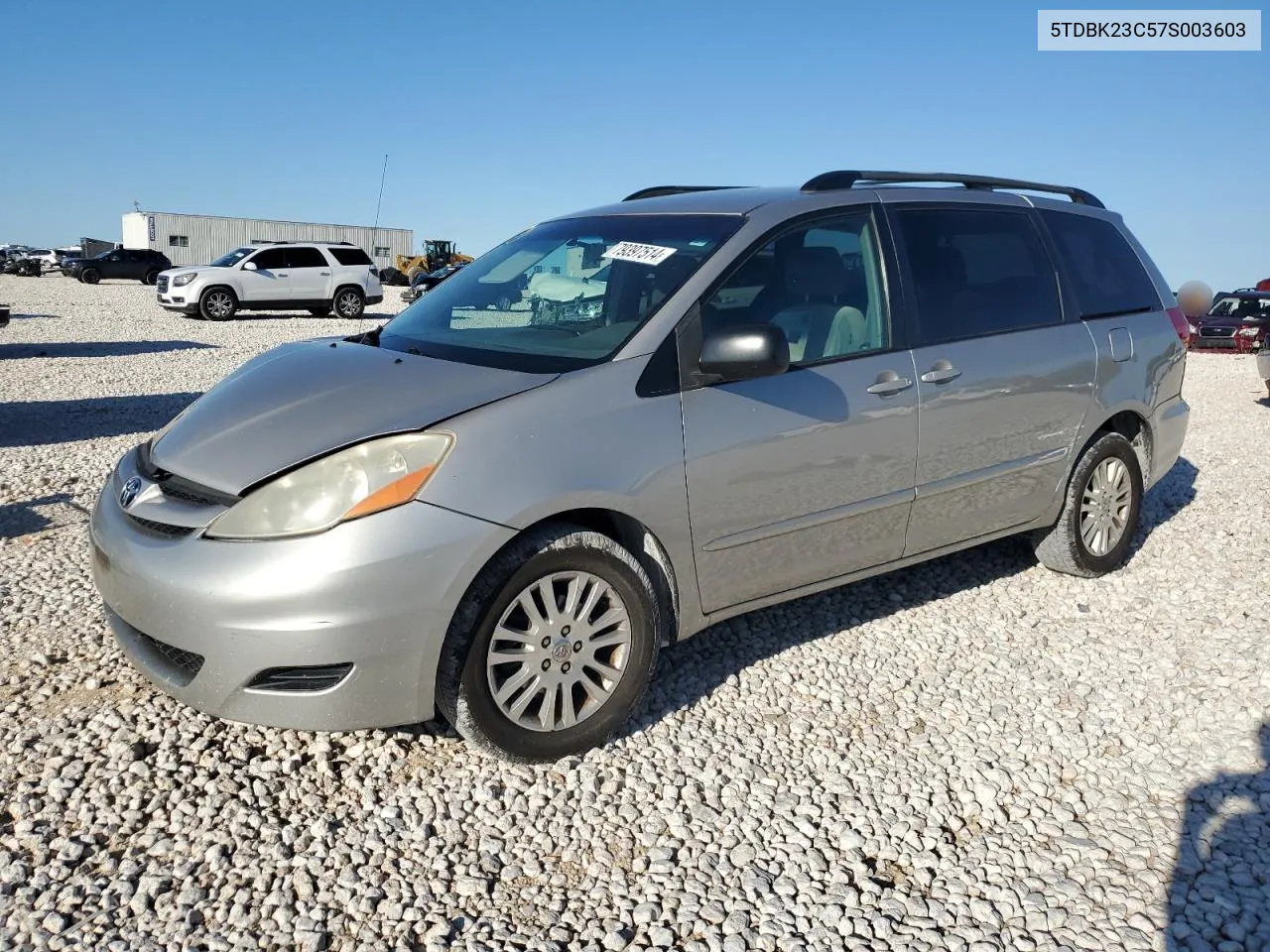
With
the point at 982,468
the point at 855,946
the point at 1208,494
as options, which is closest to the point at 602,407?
the point at 855,946

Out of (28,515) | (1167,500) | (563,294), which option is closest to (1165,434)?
(1167,500)

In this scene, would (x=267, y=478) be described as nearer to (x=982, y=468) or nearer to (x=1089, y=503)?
(x=982, y=468)

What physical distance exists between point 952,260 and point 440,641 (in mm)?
2713

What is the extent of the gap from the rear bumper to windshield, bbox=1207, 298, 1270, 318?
57.5ft

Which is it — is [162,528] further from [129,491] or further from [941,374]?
[941,374]

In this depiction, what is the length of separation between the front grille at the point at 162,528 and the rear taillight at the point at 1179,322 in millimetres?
4816

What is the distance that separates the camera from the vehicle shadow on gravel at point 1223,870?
2.49m

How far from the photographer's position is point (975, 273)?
4.38 m

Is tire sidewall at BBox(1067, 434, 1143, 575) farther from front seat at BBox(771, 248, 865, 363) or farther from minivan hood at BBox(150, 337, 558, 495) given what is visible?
minivan hood at BBox(150, 337, 558, 495)

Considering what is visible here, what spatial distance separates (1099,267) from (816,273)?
1.97 m

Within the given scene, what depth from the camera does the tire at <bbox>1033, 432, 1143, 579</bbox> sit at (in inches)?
192

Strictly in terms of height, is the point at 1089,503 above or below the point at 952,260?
below

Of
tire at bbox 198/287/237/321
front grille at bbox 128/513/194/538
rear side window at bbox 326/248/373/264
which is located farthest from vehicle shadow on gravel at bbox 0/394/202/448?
rear side window at bbox 326/248/373/264

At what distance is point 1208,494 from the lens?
695 centimetres
